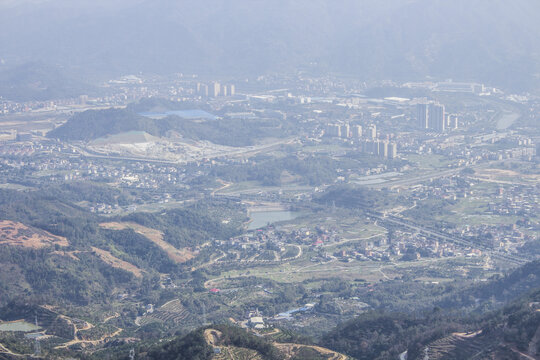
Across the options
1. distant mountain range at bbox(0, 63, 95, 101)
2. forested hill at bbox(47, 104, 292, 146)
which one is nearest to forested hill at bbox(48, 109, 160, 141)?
forested hill at bbox(47, 104, 292, 146)

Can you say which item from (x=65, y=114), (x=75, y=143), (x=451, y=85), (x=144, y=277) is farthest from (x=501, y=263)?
(x=451, y=85)

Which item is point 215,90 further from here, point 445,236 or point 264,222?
point 445,236

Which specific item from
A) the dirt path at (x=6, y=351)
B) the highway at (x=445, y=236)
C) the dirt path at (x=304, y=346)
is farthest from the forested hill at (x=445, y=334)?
the highway at (x=445, y=236)

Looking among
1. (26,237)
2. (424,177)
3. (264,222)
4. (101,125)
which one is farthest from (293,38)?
(26,237)

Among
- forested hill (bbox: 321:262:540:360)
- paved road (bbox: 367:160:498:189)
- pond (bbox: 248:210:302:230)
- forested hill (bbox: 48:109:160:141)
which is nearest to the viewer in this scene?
forested hill (bbox: 321:262:540:360)

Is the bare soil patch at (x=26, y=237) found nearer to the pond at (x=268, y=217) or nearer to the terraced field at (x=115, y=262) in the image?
the terraced field at (x=115, y=262)

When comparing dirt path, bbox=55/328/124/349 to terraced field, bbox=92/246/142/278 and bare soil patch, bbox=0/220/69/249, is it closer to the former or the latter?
terraced field, bbox=92/246/142/278
